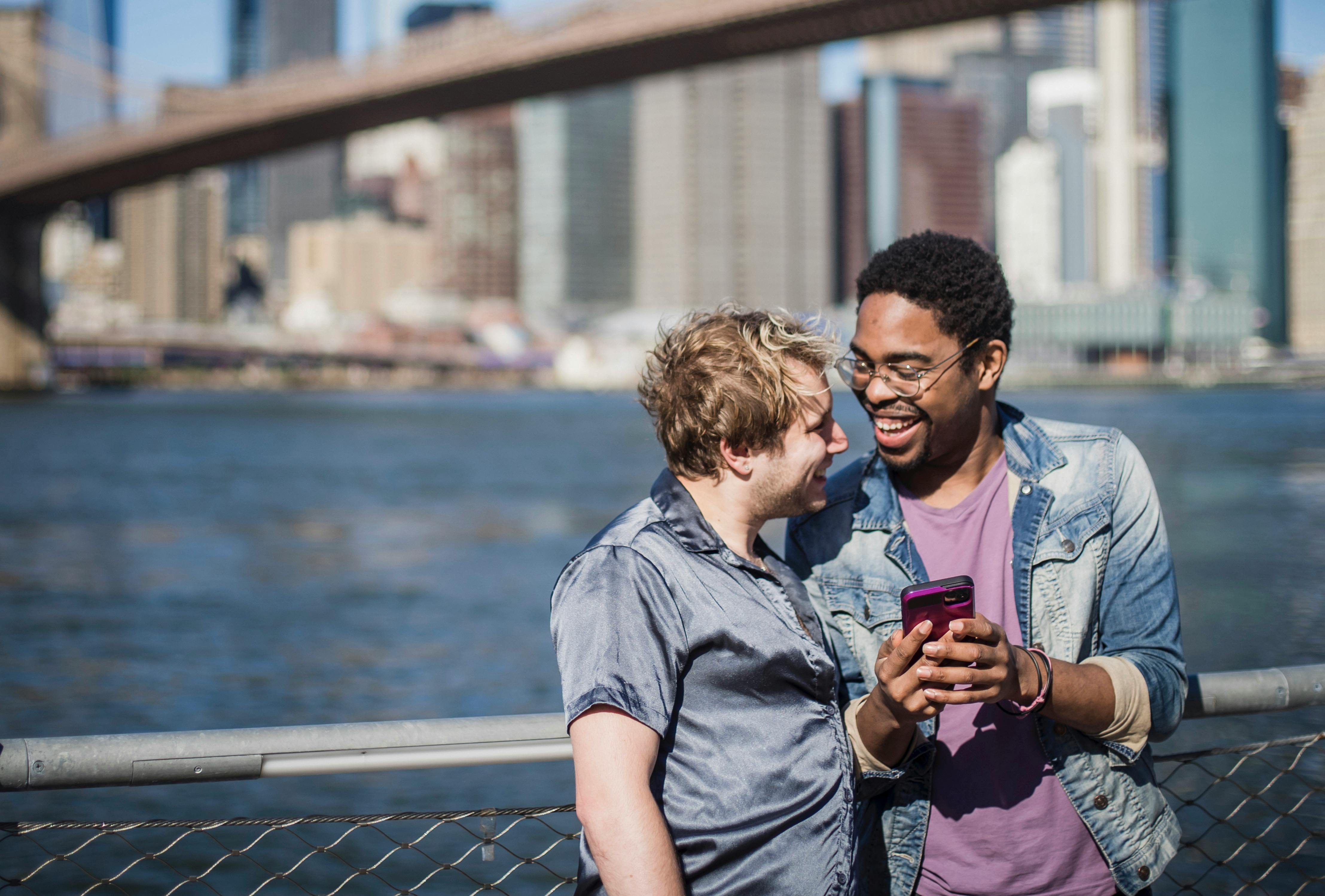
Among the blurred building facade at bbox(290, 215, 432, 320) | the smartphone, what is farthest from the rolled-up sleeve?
the blurred building facade at bbox(290, 215, 432, 320)

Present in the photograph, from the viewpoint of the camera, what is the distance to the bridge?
71.8 ft

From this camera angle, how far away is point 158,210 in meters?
139

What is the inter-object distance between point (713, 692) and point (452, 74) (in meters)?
25.8

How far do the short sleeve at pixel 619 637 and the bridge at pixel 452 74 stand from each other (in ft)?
67.9

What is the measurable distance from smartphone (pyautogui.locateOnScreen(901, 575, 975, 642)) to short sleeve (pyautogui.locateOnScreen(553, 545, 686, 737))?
0.81 feet

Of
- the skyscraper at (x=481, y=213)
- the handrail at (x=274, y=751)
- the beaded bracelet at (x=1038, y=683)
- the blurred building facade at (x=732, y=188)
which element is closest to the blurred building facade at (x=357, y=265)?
the skyscraper at (x=481, y=213)

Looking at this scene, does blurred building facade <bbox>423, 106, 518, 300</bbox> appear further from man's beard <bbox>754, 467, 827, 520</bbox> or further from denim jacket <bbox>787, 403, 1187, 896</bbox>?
man's beard <bbox>754, 467, 827, 520</bbox>

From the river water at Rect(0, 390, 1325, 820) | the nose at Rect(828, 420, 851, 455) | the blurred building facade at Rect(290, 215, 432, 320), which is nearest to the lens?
the nose at Rect(828, 420, 851, 455)

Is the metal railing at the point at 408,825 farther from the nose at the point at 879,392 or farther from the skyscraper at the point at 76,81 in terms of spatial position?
the skyscraper at the point at 76,81

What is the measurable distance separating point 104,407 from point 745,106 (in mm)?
71635

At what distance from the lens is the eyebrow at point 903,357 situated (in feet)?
5.98

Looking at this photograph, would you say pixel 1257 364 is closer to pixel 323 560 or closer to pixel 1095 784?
pixel 323 560

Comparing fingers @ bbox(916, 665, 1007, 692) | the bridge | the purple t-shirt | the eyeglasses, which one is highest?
the bridge

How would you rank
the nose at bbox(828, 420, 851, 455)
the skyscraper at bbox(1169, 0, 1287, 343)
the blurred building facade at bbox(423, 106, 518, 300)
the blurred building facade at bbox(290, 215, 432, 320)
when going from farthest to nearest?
the blurred building facade at bbox(290, 215, 432, 320) → the blurred building facade at bbox(423, 106, 518, 300) → the skyscraper at bbox(1169, 0, 1287, 343) → the nose at bbox(828, 420, 851, 455)
